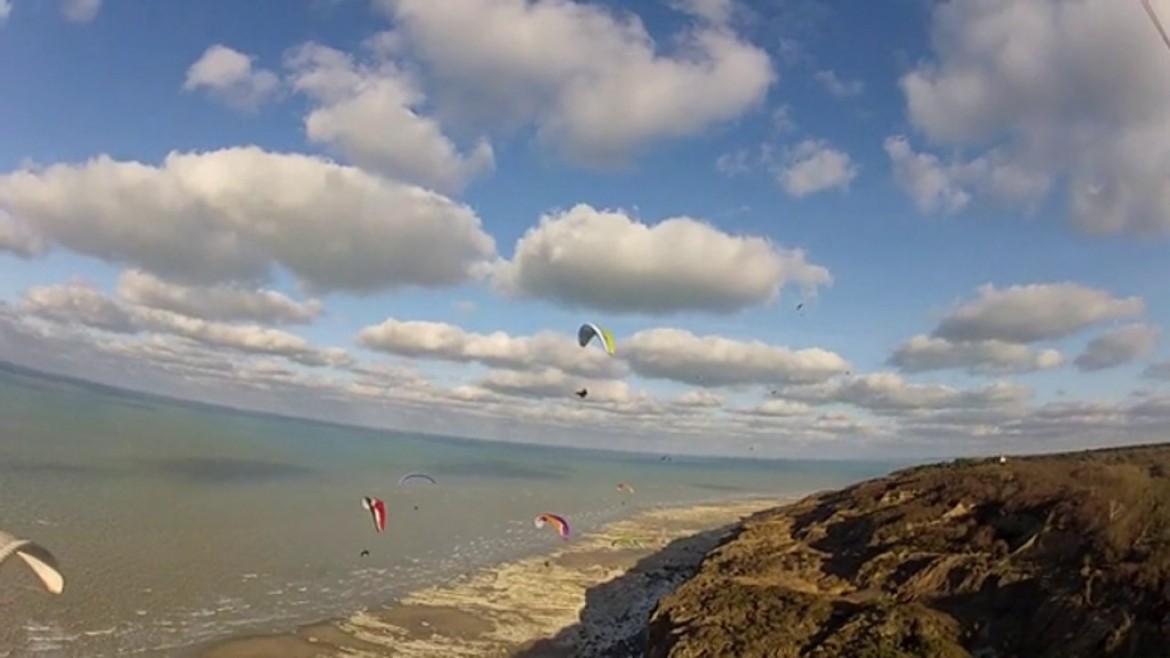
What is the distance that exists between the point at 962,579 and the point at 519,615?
625 inches

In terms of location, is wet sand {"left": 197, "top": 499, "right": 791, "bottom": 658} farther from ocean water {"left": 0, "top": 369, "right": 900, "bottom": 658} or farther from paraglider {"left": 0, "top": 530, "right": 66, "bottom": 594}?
paraglider {"left": 0, "top": 530, "right": 66, "bottom": 594}

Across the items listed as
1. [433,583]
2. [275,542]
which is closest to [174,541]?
[275,542]

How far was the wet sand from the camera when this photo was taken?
80.6 feet

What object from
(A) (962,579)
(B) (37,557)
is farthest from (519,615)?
(B) (37,557)

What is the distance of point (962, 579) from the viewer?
65.7ft

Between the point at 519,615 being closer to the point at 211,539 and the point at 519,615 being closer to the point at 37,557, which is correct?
Result: the point at 211,539

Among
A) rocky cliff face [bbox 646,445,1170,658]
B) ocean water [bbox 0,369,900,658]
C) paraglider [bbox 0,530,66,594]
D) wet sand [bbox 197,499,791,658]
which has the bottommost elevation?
wet sand [bbox 197,499,791,658]

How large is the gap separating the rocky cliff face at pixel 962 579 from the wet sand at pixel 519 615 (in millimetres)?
5250

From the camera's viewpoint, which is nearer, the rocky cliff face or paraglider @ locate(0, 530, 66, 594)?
paraglider @ locate(0, 530, 66, 594)

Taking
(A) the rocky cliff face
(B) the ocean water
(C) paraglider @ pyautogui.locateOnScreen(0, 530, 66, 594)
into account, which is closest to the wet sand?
(B) the ocean water

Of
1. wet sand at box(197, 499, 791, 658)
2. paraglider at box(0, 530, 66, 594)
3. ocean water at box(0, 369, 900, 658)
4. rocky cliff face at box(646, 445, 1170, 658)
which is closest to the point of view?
paraglider at box(0, 530, 66, 594)

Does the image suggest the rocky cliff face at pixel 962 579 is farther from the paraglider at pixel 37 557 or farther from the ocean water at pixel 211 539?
the ocean water at pixel 211 539

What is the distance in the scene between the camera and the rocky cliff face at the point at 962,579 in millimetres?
15844

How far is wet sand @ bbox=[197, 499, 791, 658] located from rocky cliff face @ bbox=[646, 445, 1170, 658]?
17.2ft
